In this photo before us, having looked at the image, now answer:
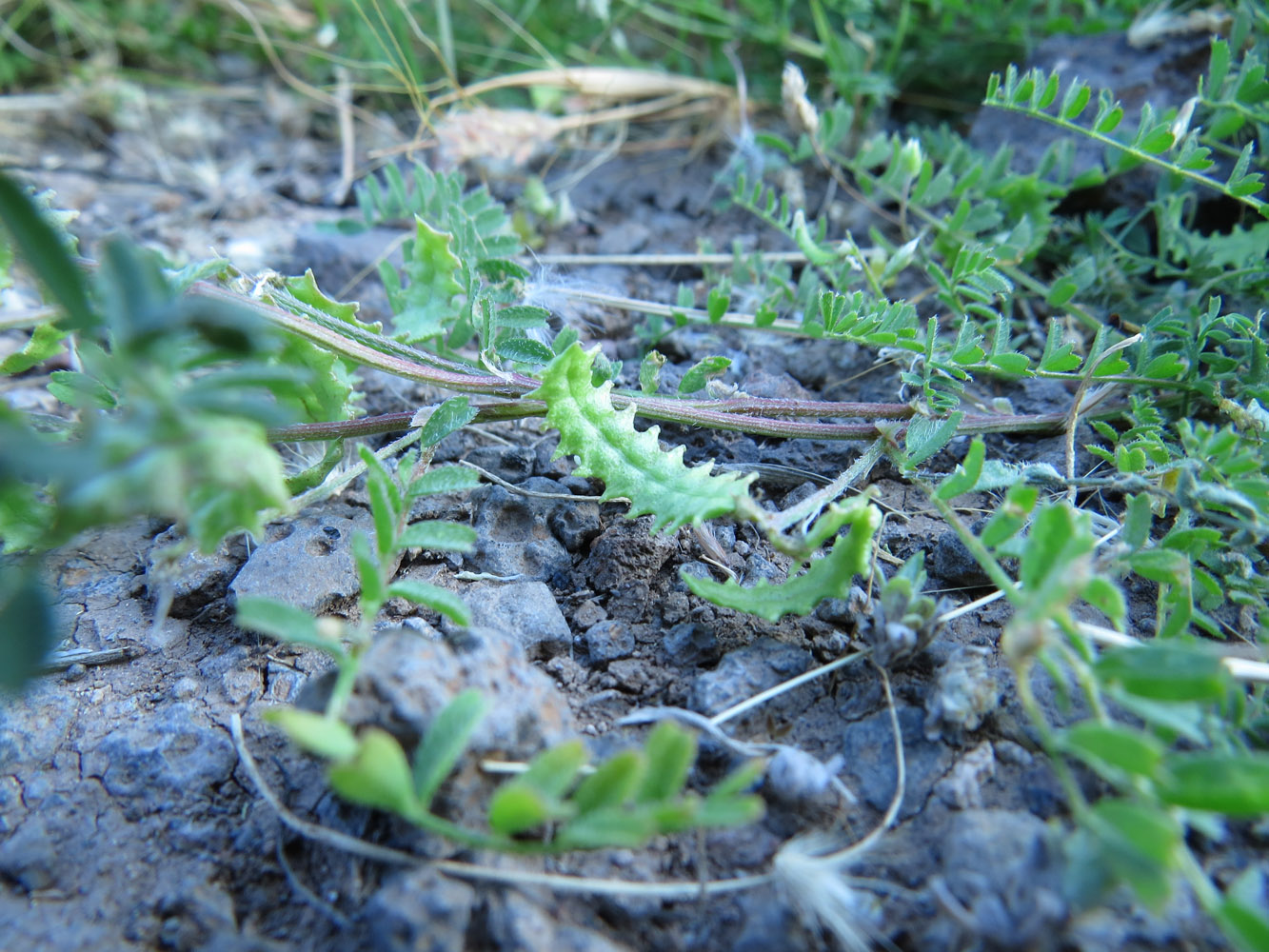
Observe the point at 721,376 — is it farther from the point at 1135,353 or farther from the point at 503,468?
the point at 1135,353

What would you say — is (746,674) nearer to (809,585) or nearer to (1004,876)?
(809,585)

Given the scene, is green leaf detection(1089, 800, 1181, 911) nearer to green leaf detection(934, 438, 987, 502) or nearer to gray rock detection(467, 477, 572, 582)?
green leaf detection(934, 438, 987, 502)

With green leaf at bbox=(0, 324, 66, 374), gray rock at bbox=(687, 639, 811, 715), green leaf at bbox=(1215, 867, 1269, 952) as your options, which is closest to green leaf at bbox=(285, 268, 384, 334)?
green leaf at bbox=(0, 324, 66, 374)

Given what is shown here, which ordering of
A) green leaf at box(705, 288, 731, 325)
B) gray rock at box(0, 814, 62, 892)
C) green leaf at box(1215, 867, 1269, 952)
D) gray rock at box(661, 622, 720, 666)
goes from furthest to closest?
green leaf at box(705, 288, 731, 325) → gray rock at box(661, 622, 720, 666) → gray rock at box(0, 814, 62, 892) → green leaf at box(1215, 867, 1269, 952)

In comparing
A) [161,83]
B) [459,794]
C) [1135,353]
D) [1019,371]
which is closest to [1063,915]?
[459,794]

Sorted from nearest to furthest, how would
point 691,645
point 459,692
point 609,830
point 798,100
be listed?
point 609,830 < point 459,692 < point 691,645 < point 798,100

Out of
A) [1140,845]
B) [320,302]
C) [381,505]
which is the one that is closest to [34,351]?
[320,302]

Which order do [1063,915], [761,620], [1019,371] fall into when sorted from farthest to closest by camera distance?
[1019,371] < [761,620] < [1063,915]
